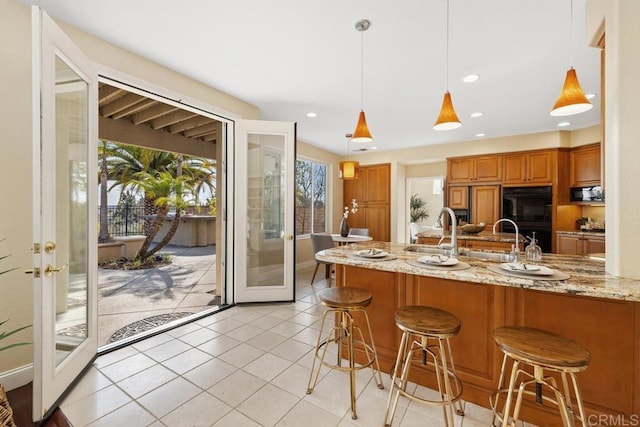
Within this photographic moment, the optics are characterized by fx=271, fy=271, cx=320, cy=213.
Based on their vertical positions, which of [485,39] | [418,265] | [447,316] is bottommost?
[447,316]

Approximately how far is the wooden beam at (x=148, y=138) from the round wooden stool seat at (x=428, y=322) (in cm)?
502

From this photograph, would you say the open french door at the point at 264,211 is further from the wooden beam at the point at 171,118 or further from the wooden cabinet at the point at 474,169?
the wooden cabinet at the point at 474,169

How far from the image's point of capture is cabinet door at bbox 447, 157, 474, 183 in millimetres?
5562

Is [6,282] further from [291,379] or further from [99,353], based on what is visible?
[291,379]

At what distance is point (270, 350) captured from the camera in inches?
96.3

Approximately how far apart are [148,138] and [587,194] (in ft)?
24.8

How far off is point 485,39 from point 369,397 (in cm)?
297

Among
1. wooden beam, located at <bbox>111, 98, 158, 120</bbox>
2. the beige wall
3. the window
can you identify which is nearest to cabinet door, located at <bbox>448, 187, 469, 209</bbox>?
the window

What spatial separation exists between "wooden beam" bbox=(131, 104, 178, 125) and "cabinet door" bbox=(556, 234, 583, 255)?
21.3 feet

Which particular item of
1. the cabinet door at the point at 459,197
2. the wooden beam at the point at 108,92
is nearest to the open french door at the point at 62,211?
the wooden beam at the point at 108,92

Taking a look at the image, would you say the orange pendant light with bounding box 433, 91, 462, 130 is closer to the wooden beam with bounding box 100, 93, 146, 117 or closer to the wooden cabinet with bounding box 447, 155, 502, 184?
the wooden beam with bounding box 100, 93, 146, 117

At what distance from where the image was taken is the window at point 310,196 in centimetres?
605

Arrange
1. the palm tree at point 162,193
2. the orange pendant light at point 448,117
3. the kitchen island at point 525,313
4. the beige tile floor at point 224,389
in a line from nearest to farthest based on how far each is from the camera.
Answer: the kitchen island at point 525,313 < the beige tile floor at point 224,389 < the orange pendant light at point 448,117 < the palm tree at point 162,193

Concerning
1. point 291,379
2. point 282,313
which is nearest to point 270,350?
point 291,379
